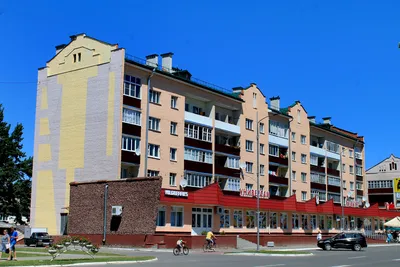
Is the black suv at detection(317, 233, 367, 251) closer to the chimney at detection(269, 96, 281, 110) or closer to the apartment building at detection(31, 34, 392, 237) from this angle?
the apartment building at detection(31, 34, 392, 237)

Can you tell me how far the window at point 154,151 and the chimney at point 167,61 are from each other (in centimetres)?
974

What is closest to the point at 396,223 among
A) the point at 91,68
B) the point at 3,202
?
the point at 91,68

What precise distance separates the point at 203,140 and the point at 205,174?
361cm

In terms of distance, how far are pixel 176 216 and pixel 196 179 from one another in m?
7.69

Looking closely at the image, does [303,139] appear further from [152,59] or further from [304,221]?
Result: [152,59]

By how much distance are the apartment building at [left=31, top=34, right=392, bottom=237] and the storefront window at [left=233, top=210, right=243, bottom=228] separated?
4.2 inches

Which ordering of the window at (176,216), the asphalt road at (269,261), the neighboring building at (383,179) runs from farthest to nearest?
the neighboring building at (383,179) < the window at (176,216) < the asphalt road at (269,261)

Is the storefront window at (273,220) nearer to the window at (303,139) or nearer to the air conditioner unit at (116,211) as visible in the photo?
the window at (303,139)

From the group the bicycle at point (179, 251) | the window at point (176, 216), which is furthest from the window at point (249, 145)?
the bicycle at point (179, 251)

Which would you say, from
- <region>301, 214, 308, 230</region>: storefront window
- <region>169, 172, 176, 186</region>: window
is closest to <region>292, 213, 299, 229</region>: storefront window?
<region>301, 214, 308, 230</region>: storefront window

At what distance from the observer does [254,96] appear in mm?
66250

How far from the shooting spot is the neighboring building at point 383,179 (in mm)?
109312

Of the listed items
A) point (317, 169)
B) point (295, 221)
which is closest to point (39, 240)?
point (295, 221)

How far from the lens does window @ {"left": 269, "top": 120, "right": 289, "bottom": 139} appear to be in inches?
2733
